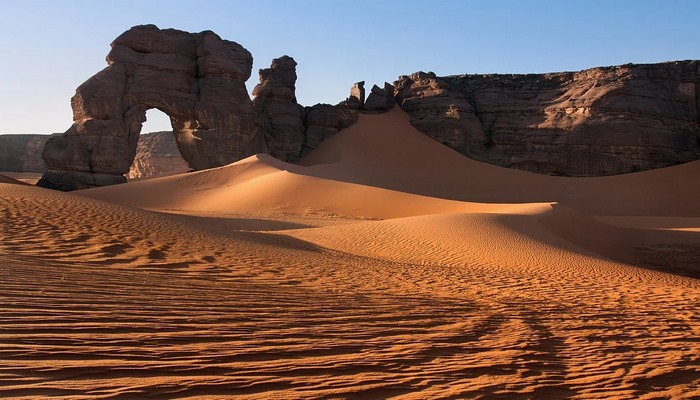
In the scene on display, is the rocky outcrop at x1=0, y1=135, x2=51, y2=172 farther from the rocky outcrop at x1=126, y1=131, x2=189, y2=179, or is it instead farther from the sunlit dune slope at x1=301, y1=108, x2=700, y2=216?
the sunlit dune slope at x1=301, y1=108, x2=700, y2=216

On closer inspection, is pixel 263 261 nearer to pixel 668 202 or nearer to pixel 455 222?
pixel 455 222

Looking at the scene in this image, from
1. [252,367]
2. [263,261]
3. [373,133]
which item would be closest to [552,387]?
[252,367]

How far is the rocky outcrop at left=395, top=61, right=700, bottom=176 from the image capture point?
102ft

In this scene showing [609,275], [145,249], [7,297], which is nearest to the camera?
[7,297]

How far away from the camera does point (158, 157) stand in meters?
48.6

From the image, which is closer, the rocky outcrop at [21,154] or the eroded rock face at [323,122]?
the eroded rock face at [323,122]

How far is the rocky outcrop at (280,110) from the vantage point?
111 feet

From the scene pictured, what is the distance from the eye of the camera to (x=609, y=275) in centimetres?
1081

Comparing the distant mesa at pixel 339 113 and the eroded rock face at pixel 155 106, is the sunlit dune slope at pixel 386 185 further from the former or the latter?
the eroded rock face at pixel 155 106

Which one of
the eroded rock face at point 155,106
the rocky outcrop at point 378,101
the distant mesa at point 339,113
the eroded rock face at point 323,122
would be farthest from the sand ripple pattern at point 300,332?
the rocky outcrop at point 378,101

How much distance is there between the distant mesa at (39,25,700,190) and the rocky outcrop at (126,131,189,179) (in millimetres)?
16881

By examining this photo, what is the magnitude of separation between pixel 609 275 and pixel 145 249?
8.86 m

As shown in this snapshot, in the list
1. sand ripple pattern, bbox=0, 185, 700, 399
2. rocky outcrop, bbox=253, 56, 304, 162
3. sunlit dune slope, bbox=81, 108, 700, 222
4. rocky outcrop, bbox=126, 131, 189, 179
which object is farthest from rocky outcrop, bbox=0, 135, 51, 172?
sand ripple pattern, bbox=0, 185, 700, 399

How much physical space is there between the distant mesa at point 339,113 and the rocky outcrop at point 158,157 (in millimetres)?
16881
